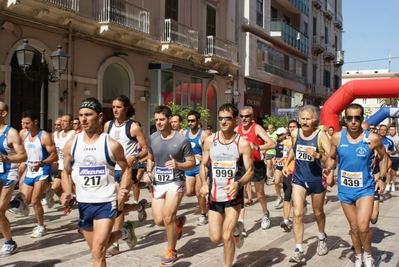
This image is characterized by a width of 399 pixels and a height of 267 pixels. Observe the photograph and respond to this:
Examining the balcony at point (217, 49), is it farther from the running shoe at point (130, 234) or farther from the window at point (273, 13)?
the running shoe at point (130, 234)

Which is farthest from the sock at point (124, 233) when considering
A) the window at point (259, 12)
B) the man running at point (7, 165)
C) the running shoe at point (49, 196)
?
the window at point (259, 12)

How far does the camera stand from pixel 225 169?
5270 mm

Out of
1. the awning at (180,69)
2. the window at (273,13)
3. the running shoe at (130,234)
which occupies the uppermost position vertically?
the window at (273,13)

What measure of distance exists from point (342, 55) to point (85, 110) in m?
50.1

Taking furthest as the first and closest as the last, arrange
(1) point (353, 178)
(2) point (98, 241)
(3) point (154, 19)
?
(3) point (154, 19), (1) point (353, 178), (2) point (98, 241)

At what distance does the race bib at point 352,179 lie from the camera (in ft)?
18.2

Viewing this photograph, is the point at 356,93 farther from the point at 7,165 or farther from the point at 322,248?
the point at 7,165

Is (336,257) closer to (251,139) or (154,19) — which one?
(251,139)

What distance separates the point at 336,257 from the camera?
20.7 ft

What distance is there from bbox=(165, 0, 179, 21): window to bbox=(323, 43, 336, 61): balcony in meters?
27.1

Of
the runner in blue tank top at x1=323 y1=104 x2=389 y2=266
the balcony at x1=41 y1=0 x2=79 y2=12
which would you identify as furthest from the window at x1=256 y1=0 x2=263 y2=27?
the runner in blue tank top at x1=323 y1=104 x2=389 y2=266

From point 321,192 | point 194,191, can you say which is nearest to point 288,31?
point 194,191

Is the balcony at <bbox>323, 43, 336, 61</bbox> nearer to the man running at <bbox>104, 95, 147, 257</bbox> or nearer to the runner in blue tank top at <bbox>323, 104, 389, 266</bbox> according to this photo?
the man running at <bbox>104, 95, 147, 257</bbox>

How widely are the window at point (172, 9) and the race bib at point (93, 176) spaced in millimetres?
18037
